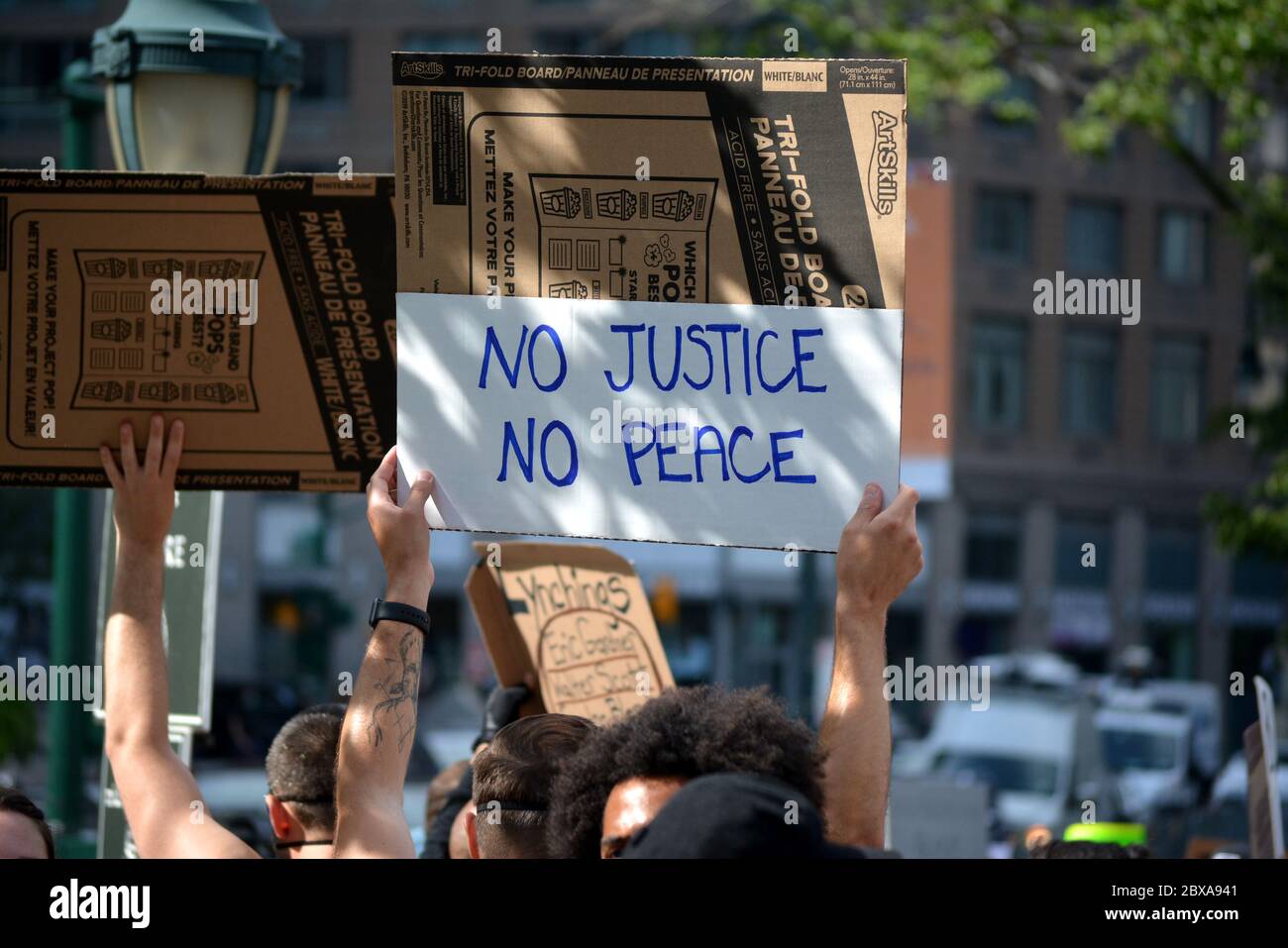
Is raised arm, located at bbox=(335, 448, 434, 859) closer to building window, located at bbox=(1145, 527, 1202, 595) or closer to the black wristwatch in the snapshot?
the black wristwatch

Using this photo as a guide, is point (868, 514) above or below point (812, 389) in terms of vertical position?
below

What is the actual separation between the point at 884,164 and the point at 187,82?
2.84m

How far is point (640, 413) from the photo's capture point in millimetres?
3016

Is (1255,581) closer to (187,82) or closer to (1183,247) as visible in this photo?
(1183,247)

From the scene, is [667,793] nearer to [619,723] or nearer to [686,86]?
[619,723]

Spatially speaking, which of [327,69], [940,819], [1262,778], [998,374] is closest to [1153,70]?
[940,819]

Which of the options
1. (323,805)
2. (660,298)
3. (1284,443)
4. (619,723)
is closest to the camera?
(619,723)

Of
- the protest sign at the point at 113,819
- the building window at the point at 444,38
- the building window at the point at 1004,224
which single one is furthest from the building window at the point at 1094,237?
the protest sign at the point at 113,819

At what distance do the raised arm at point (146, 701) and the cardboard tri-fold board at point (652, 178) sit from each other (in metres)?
0.61

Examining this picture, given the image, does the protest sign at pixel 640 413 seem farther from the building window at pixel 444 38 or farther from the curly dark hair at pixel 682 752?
the building window at pixel 444 38

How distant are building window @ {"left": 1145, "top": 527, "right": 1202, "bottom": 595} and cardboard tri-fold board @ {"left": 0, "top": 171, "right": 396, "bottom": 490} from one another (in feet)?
134

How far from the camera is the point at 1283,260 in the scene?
45.2 feet
